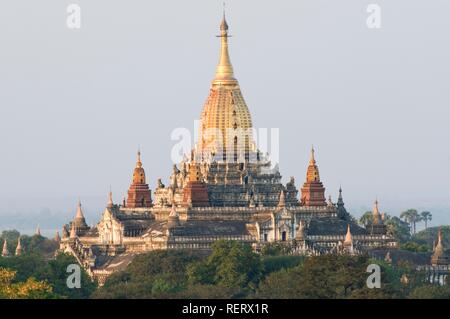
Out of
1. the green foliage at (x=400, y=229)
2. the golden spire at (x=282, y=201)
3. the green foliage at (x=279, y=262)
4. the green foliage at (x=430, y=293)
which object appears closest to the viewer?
the green foliage at (x=430, y=293)

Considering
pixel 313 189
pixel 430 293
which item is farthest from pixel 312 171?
pixel 430 293

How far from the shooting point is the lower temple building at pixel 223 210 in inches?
5743

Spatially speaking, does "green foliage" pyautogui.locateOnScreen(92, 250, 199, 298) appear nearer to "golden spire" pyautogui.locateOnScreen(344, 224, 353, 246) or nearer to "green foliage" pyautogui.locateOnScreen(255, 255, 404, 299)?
"green foliage" pyautogui.locateOnScreen(255, 255, 404, 299)

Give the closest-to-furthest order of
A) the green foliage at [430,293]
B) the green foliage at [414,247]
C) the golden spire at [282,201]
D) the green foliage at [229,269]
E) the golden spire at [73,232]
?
the green foliage at [430,293] < the green foliage at [229,269] < the golden spire at [282,201] < the golden spire at [73,232] < the green foliage at [414,247]

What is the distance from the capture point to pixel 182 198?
153000 millimetres

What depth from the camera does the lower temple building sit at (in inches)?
5743

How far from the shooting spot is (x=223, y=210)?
149 metres

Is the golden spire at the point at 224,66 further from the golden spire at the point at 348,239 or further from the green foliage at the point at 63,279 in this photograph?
A: the green foliage at the point at 63,279

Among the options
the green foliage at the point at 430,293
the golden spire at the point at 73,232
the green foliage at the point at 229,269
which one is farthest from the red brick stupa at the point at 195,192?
the green foliage at the point at 430,293
